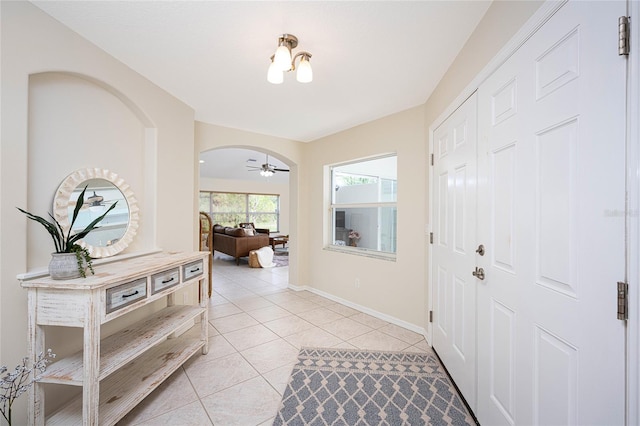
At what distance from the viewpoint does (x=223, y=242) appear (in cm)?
741

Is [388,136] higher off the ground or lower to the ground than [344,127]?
lower

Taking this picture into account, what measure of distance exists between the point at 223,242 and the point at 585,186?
7528 millimetres

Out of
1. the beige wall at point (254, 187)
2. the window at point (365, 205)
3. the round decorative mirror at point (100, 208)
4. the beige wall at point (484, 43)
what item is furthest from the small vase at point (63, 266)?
the beige wall at point (254, 187)

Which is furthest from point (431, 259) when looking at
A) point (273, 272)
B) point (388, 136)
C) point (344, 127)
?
point (273, 272)

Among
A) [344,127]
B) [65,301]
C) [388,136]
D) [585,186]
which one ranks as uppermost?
[344,127]

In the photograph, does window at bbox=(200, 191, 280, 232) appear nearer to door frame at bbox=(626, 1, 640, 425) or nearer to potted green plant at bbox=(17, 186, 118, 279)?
potted green plant at bbox=(17, 186, 118, 279)

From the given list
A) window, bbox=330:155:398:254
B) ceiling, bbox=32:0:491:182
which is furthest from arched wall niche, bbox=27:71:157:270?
window, bbox=330:155:398:254

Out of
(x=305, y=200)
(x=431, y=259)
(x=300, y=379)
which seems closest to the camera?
(x=300, y=379)

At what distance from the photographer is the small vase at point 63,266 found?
140 centimetres

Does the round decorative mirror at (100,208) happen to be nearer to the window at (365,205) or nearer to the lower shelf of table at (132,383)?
the lower shelf of table at (132,383)

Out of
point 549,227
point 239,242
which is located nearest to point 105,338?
point 549,227

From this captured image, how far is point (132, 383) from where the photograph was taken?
1.75 metres

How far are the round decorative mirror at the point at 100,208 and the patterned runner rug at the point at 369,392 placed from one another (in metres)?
1.76

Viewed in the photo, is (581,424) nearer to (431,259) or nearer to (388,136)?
(431,259)
